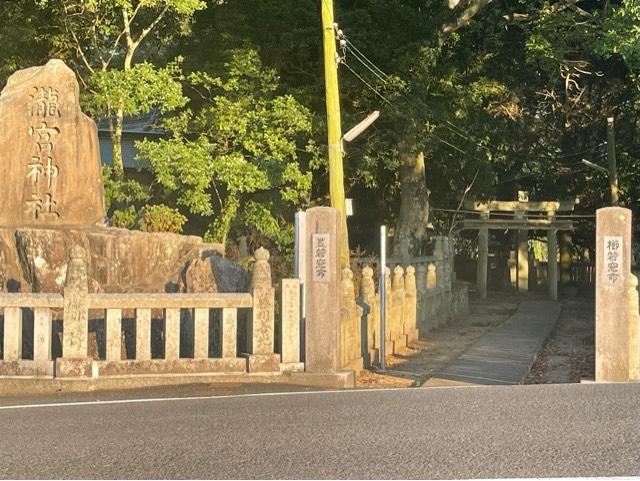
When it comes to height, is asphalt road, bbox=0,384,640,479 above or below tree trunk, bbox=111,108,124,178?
below

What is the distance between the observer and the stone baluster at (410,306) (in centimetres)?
2028

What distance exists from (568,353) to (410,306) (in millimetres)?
3382

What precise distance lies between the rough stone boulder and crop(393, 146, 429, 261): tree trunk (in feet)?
47.5

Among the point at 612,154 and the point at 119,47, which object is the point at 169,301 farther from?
the point at 612,154

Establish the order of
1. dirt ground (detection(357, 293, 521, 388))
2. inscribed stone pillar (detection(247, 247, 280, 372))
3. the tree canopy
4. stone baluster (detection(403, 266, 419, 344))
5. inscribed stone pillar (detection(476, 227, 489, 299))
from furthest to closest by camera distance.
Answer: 1. inscribed stone pillar (detection(476, 227, 489, 299))
2. the tree canopy
3. stone baluster (detection(403, 266, 419, 344))
4. dirt ground (detection(357, 293, 521, 388))
5. inscribed stone pillar (detection(247, 247, 280, 372))

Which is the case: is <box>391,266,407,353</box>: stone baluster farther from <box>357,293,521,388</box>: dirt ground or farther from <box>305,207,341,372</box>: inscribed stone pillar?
<box>305,207,341,372</box>: inscribed stone pillar

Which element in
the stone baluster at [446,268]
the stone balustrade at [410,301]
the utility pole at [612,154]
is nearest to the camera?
the stone balustrade at [410,301]

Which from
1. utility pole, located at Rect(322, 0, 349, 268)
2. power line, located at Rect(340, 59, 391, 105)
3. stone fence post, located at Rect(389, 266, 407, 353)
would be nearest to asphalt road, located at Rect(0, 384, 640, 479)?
stone fence post, located at Rect(389, 266, 407, 353)

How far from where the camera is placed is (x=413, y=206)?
31.4 meters

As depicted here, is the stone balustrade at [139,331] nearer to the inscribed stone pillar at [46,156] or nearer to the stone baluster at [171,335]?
the stone baluster at [171,335]

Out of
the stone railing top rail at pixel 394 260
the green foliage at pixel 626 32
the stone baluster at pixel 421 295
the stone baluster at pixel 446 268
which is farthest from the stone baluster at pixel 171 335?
the stone baluster at pixel 446 268

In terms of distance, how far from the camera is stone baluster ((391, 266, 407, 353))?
18.6 meters

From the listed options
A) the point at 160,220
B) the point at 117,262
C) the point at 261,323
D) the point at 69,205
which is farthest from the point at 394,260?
the point at 261,323

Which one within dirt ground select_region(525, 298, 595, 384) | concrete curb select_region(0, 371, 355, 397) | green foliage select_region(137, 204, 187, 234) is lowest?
dirt ground select_region(525, 298, 595, 384)
